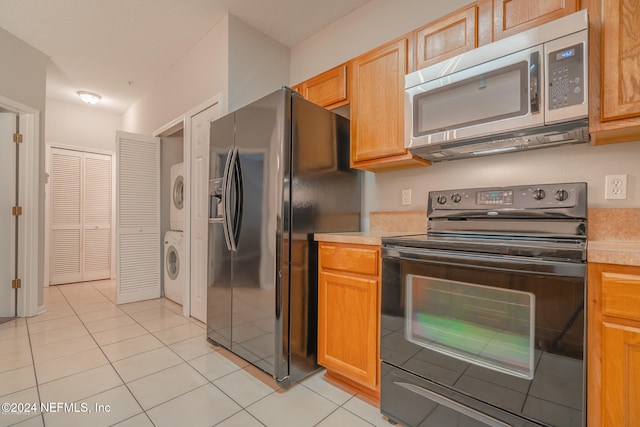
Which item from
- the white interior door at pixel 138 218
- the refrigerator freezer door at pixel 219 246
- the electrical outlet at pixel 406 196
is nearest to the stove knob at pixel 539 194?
the electrical outlet at pixel 406 196

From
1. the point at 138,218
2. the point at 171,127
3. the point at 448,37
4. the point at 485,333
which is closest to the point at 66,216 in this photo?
the point at 138,218

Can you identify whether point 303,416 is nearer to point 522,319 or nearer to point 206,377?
point 206,377

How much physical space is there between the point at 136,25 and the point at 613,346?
4.03 metres

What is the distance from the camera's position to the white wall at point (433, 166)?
1.50m

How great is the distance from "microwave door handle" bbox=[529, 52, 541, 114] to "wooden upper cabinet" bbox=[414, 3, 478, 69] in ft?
1.13

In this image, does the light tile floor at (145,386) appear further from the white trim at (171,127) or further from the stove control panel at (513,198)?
the white trim at (171,127)

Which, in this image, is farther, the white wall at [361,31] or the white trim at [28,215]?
the white trim at [28,215]

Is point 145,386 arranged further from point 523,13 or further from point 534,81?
point 523,13

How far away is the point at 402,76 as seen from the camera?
1.90 metres

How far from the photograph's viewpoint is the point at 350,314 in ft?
5.78

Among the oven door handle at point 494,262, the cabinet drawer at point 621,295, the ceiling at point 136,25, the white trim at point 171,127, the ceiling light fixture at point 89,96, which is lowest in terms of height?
the cabinet drawer at point 621,295

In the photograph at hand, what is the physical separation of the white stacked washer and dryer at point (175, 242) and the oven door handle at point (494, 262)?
301 centimetres

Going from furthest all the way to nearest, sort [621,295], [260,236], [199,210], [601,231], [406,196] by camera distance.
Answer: [199,210], [406,196], [260,236], [601,231], [621,295]

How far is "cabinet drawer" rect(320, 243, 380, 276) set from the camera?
1665 mm
